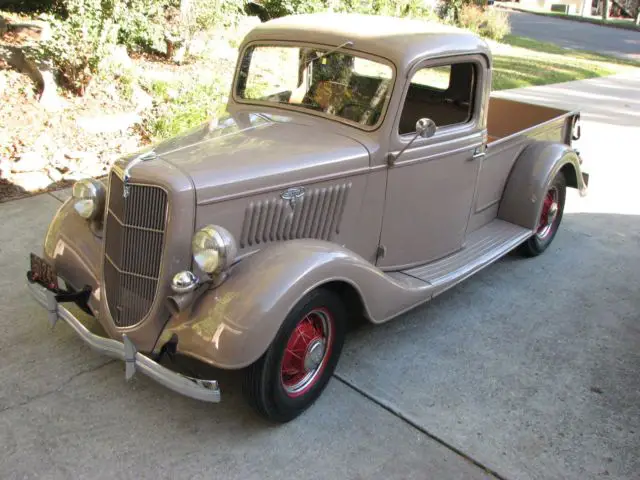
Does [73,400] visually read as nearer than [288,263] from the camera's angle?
No

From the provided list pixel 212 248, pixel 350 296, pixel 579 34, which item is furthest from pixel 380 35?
pixel 579 34

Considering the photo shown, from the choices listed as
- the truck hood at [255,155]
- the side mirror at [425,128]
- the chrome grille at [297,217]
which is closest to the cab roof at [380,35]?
the side mirror at [425,128]

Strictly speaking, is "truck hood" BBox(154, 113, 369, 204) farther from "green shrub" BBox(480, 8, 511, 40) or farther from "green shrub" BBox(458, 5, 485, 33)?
"green shrub" BBox(480, 8, 511, 40)

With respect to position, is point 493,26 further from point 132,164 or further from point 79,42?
point 132,164

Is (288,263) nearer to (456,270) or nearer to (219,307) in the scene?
(219,307)

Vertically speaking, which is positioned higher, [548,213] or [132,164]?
[132,164]

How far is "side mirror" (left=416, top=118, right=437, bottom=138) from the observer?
338 cm

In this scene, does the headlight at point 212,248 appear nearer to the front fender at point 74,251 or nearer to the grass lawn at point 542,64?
the front fender at point 74,251

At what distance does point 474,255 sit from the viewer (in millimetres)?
4250

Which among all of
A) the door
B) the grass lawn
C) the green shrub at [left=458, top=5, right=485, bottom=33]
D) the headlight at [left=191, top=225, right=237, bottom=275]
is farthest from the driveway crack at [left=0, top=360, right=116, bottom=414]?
the green shrub at [left=458, top=5, right=485, bottom=33]

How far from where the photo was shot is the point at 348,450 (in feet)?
9.57

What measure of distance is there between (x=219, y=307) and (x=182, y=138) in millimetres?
1152

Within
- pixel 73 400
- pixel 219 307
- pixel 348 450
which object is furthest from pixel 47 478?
pixel 348 450

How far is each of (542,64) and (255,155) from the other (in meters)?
13.1
